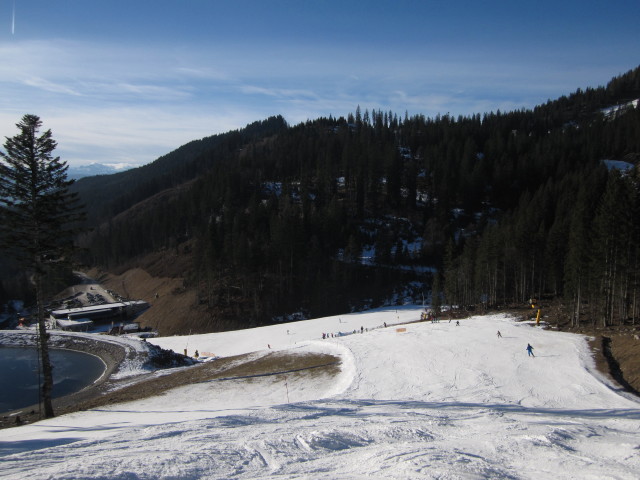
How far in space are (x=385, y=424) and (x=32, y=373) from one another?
126ft

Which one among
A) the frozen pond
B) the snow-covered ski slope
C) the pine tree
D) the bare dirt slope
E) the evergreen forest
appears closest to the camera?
the snow-covered ski slope

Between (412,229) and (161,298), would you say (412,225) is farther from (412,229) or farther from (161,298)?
(161,298)

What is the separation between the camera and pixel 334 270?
77.7 m

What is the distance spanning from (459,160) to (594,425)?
108m

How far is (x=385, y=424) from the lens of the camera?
46.8ft

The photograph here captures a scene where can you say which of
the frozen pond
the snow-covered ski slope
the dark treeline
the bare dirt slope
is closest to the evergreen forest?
the dark treeline

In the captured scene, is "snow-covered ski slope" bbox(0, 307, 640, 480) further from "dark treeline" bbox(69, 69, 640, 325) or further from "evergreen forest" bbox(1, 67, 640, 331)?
"dark treeline" bbox(69, 69, 640, 325)

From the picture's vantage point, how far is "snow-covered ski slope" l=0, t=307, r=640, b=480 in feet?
30.5

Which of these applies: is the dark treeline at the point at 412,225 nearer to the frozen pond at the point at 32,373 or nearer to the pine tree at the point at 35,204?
the frozen pond at the point at 32,373

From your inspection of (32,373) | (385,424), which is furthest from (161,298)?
(385,424)

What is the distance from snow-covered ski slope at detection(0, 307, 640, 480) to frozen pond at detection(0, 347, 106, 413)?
43.2 feet

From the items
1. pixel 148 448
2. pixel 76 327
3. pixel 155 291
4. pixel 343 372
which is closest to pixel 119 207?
pixel 155 291

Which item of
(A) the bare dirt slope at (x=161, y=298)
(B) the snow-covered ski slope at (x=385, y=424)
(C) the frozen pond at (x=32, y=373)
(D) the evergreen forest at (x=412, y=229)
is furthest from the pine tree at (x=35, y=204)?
(A) the bare dirt slope at (x=161, y=298)

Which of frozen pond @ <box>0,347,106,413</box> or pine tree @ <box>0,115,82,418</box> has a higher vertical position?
pine tree @ <box>0,115,82,418</box>
